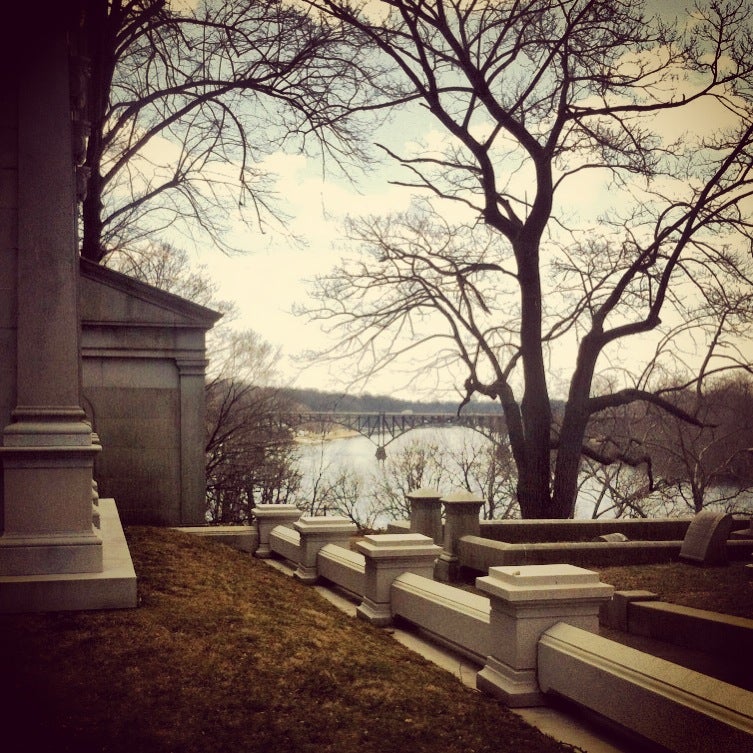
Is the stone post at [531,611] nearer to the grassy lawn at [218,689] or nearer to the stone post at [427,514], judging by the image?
the grassy lawn at [218,689]

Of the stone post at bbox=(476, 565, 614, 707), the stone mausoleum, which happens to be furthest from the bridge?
the stone post at bbox=(476, 565, 614, 707)

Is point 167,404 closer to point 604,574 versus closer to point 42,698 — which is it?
point 604,574

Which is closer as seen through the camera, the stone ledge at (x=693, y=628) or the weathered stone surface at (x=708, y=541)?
the stone ledge at (x=693, y=628)

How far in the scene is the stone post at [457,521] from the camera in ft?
44.6

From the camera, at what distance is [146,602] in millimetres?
6145

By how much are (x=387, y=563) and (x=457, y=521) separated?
5261mm

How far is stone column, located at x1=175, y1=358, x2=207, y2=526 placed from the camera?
14266 mm

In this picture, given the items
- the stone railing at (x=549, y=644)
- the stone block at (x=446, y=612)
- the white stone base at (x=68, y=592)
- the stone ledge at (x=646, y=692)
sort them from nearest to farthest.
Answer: the stone ledge at (x=646, y=692) < the stone railing at (x=549, y=644) < the white stone base at (x=68, y=592) < the stone block at (x=446, y=612)

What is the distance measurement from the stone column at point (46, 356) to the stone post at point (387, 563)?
3088mm

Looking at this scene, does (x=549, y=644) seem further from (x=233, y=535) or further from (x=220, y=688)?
(x=233, y=535)

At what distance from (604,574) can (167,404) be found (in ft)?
24.9

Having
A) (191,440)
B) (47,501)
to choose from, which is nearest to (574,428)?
(191,440)

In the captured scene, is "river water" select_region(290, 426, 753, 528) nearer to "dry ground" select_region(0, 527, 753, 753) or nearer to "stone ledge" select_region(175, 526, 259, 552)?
"stone ledge" select_region(175, 526, 259, 552)

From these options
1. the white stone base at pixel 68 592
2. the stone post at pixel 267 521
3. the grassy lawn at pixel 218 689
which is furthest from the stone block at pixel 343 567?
the white stone base at pixel 68 592
